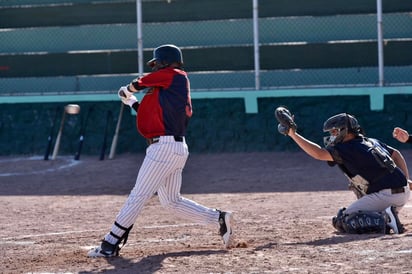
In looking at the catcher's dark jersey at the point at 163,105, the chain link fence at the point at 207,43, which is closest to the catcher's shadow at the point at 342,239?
the catcher's dark jersey at the point at 163,105

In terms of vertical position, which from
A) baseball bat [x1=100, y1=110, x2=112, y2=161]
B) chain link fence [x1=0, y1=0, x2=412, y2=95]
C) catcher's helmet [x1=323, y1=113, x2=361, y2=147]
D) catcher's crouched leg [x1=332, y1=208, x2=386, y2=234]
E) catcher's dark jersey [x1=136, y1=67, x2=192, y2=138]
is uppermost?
chain link fence [x1=0, y1=0, x2=412, y2=95]

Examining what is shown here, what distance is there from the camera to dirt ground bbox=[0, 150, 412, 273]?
22.7 ft

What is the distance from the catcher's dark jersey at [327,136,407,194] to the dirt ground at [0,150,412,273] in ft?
1.57

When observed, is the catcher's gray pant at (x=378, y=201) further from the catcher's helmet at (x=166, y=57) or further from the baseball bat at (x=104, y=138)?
the baseball bat at (x=104, y=138)

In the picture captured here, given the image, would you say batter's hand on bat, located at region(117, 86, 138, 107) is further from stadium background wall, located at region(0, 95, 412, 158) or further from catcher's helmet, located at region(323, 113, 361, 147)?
stadium background wall, located at region(0, 95, 412, 158)

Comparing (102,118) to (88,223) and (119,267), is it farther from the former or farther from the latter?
(119,267)

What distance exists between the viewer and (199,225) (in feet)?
30.9

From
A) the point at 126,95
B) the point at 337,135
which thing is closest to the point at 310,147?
the point at 337,135

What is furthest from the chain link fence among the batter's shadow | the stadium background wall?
the batter's shadow

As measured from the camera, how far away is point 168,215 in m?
10.3

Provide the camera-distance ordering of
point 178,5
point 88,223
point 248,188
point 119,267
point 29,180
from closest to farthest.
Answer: point 119,267 → point 88,223 → point 248,188 → point 29,180 → point 178,5

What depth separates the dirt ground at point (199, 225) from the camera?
691 cm

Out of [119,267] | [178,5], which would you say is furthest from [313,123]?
[119,267]

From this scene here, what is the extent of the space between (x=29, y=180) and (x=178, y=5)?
172 inches
